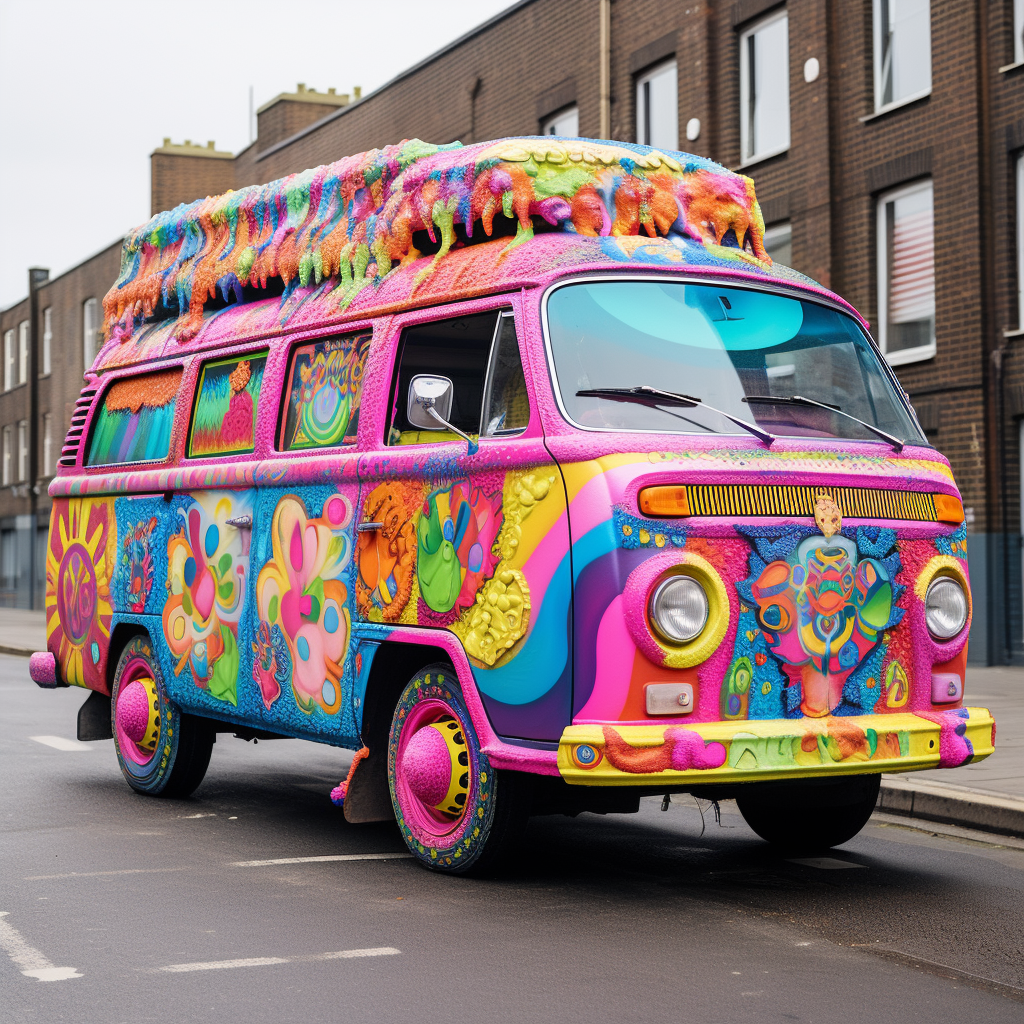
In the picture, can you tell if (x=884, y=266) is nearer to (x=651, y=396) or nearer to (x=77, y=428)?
(x=77, y=428)

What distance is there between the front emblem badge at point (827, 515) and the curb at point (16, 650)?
19817 mm

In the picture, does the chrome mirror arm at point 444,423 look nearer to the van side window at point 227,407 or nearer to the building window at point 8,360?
the van side window at point 227,407

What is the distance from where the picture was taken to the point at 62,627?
31.6 feet

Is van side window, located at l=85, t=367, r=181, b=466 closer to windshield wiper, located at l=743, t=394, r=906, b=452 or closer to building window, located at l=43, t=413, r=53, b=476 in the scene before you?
windshield wiper, located at l=743, t=394, r=906, b=452

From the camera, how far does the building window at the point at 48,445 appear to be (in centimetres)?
4616

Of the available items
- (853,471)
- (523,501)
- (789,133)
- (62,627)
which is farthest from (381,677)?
(789,133)

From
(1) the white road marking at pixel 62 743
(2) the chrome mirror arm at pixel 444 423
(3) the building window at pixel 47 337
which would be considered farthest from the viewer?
(3) the building window at pixel 47 337

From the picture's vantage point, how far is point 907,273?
63.8 ft

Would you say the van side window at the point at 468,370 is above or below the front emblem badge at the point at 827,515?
above

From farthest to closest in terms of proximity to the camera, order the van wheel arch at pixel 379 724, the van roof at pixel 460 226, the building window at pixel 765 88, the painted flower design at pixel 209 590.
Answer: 1. the building window at pixel 765 88
2. the painted flower design at pixel 209 590
3. the van wheel arch at pixel 379 724
4. the van roof at pixel 460 226

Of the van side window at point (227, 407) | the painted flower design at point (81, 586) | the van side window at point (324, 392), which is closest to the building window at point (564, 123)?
the painted flower design at point (81, 586)

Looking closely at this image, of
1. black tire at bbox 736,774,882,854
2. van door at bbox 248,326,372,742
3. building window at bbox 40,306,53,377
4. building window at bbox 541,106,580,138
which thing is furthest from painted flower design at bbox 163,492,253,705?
building window at bbox 40,306,53,377

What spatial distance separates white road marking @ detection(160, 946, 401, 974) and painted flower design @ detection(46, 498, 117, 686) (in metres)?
4.24

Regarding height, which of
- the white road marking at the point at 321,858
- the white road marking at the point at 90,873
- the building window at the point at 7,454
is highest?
the building window at the point at 7,454
